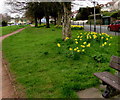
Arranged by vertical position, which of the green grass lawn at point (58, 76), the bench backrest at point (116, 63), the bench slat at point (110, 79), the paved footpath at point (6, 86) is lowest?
the paved footpath at point (6, 86)

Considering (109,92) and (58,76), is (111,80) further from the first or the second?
(58,76)

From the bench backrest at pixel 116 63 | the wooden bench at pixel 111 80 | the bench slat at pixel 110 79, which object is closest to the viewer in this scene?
the bench slat at pixel 110 79

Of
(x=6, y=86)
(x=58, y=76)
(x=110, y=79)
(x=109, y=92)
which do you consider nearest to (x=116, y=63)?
(x=110, y=79)

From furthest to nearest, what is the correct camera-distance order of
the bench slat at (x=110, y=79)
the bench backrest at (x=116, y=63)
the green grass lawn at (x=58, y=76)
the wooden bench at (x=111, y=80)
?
the green grass lawn at (x=58, y=76) → the bench backrest at (x=116, y=63) → the wooden bench at (x=111, y=80) → the bench slat at (x=110, y=79)

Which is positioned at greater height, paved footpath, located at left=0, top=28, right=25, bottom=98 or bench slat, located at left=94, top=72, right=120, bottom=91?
bench slat, located at left=94, top=72, right=120, bottom=91

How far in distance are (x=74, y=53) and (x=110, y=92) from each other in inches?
109

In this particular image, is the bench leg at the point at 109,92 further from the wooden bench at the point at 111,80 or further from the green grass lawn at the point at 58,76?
the green grass lawn at the point at 58,76

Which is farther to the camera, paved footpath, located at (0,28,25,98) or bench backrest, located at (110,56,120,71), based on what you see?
paved footpath, located at (0,28,25,98)

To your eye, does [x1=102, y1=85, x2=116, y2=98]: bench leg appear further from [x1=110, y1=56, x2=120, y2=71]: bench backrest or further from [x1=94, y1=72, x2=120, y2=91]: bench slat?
[x1=110, y1=56, x2=120, y2=71]: bench backrest

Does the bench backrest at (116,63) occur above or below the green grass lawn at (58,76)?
above

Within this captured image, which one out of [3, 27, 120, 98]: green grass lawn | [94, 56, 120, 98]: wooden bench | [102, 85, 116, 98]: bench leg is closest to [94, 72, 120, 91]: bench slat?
[94, 56, 120, 98]: wooden bench

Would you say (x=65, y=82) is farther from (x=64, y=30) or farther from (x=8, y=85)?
(x=64, y=30)

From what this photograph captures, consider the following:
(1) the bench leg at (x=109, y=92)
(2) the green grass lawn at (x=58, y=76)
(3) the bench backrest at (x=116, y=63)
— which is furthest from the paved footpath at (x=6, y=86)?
(3) the bench backrest at (x=116, y=63)

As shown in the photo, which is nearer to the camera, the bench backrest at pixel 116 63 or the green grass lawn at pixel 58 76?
the bench backrest at pixel 116 63
